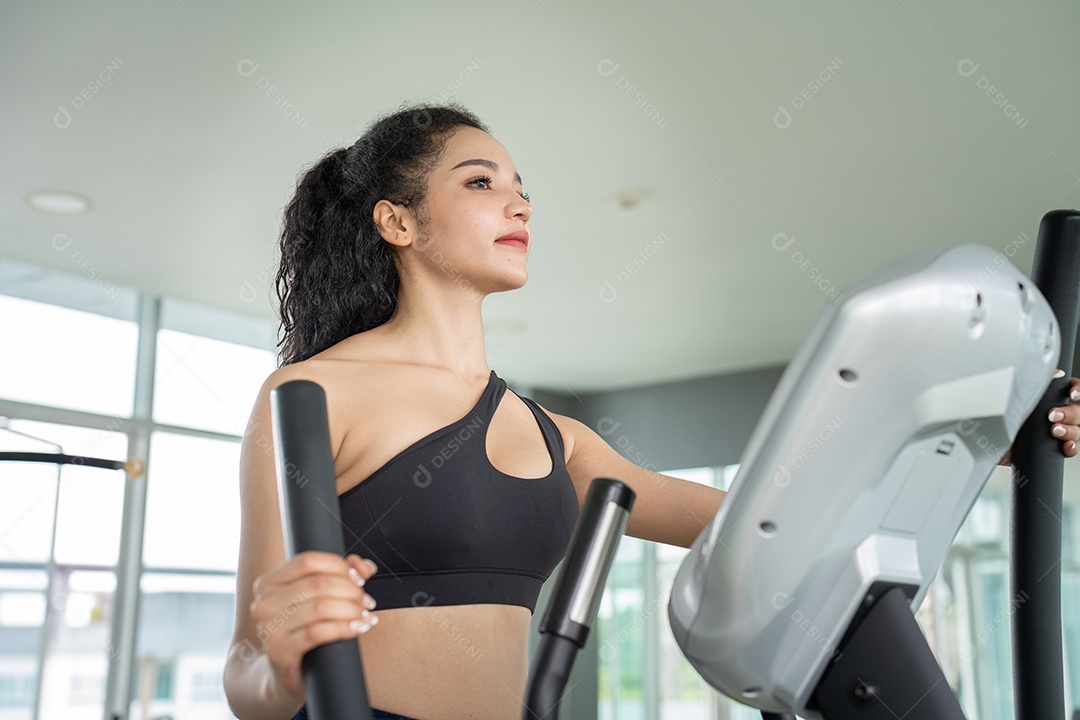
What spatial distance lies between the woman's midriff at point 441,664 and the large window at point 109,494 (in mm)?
4520

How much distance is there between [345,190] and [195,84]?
2177mm

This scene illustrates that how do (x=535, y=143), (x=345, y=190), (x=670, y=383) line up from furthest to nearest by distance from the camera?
(x=670, y=383)
(x=535, y=143)
(x=345, y=190)

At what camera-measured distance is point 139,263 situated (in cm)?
513

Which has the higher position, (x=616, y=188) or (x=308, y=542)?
(x=616, y=188)

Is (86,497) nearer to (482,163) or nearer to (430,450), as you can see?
(482,163)

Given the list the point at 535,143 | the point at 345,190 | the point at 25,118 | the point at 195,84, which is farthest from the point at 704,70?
the point at 25,118

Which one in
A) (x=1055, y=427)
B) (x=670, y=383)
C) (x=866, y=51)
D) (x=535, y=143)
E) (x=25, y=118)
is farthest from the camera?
(x=670, y=383)

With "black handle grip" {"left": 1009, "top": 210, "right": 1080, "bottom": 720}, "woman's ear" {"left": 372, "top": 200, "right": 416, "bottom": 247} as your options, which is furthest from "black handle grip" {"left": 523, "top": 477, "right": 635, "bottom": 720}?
"woman's ear" {"left": 372, "top": 200, "right": 416, "bottom": 247}

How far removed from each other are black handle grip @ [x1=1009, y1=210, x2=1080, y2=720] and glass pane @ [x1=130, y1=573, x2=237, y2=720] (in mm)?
5417

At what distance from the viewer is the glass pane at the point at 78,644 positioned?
517 cm

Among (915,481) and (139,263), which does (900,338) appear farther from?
(139,263)
